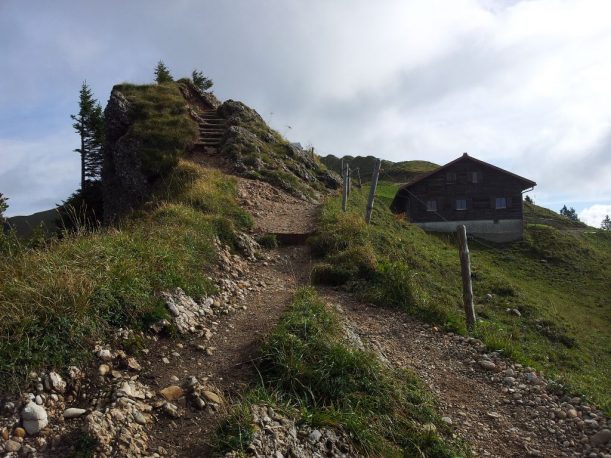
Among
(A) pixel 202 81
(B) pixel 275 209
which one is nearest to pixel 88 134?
(A) pixel 202 81

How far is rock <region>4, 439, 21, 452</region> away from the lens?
396cm

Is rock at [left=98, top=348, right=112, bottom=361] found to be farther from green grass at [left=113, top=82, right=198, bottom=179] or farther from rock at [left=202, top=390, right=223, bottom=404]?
green grass at [left=113, top=82, right=198, bottom=179]

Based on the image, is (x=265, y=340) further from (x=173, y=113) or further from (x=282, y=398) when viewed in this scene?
(x=173, y=113)

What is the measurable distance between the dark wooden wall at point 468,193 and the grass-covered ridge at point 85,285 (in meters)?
38.9

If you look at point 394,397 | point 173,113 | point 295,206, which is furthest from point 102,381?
point 173,113

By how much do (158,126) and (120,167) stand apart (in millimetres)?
2360

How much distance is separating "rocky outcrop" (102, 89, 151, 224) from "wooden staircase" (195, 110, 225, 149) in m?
3.08

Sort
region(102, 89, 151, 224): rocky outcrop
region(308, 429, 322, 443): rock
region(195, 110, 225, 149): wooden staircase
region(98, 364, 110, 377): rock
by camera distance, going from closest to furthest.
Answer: region(308, 429, 322, 443): rock
region(98, 364, 110, 377): rock
region(102, 89, 151, 224): rocky outcrop
region(195, 110, 225, 149): wooden staircase

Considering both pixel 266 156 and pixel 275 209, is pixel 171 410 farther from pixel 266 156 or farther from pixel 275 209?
pixel 266 156

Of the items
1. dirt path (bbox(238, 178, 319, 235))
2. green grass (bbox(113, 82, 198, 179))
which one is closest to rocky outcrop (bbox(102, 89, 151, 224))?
green grass (bbox(113, 82, 198, 179))

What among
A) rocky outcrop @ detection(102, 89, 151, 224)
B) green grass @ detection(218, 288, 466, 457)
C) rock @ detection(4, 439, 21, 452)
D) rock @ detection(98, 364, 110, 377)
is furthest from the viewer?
rocky outcrop @ detection(102, 89, 151, 224)

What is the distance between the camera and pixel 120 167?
20109 millimetres

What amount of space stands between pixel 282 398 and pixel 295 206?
467 inches

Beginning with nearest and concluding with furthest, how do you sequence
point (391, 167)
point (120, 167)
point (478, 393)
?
point (478, 393) < point (120, 167) < point (391, 167)
